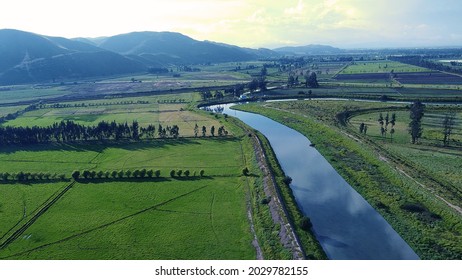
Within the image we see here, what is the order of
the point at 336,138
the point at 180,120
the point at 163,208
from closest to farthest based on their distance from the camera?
the point at 163,208 → the point at 336,138 → the point at 180,120

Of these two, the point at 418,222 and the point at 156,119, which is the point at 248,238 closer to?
the point at 418,222

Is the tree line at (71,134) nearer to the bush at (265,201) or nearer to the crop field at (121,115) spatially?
the crop field at (121,115)

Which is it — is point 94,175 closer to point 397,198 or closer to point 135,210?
point 135,210

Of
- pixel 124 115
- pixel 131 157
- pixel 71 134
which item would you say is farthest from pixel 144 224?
pixel 124 115

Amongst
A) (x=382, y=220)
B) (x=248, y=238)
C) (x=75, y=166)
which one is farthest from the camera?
(x=75, y=166)

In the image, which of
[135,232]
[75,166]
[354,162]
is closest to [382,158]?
[354,162]

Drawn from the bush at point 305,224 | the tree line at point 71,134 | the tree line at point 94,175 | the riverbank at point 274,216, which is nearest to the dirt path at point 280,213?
the riverbank at point 274,216

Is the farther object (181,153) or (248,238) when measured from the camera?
(181,153)
